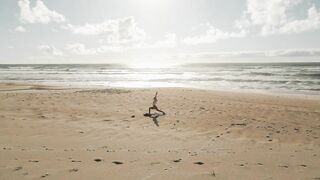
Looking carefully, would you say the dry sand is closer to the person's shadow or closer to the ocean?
the person's shadow

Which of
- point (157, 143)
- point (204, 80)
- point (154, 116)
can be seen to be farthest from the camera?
point (204, 80)

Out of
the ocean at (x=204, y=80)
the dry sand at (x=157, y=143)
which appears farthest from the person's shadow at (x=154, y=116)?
the ocean at (x=204, y=80)

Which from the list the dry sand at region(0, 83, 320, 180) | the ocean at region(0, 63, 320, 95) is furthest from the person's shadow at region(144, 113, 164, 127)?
the ocean at region(0, 63, 320, 95)

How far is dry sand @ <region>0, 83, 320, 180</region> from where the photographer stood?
6.25 meters

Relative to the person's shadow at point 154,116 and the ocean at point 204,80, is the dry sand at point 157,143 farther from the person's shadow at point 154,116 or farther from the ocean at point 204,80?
the ocean at point 204,80

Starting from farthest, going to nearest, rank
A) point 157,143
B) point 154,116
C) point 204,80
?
point 204,80 → point 154,116 → point 157,143

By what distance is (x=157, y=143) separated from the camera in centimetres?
914

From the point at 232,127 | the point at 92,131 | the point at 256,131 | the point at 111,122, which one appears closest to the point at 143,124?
the point at 111,122

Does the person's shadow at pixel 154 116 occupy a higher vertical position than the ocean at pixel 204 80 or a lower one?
higher

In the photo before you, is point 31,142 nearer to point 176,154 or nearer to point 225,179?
point 176,154

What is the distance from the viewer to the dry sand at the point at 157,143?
20.5ft

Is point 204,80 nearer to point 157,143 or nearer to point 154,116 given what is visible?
point 154,116

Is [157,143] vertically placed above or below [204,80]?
above

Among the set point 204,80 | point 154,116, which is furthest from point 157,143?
point 204,80
